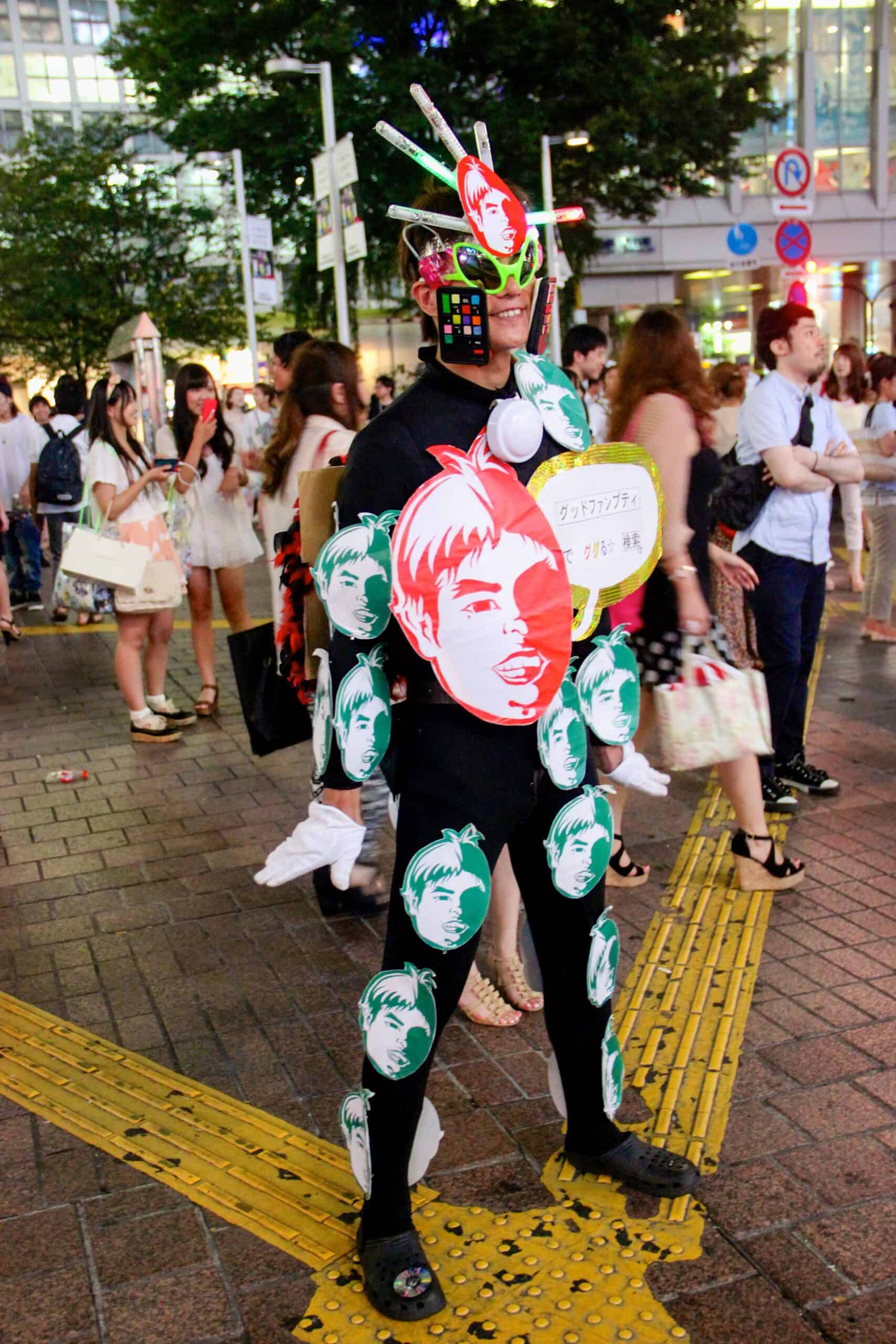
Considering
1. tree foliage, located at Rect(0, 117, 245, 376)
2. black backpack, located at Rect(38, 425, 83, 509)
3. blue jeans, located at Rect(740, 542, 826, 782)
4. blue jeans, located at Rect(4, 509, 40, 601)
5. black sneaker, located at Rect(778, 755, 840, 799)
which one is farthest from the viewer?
tree foliage, located at Rect(0, 117, 245, 376)

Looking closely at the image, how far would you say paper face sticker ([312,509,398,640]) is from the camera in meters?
2.39

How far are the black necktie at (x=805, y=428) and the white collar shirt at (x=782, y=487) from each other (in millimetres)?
15

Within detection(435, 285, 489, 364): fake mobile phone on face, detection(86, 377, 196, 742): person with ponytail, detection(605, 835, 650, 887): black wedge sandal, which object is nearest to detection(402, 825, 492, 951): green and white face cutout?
detection(435, 285, 489, 364): fake mobile phone on face

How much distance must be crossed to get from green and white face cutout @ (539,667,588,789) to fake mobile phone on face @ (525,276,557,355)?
0.67 m

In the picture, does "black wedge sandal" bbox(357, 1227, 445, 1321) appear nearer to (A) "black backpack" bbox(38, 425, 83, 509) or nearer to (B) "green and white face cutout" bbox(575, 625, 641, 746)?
(B) "green and white face cutout" bbox(575, 625, 641, 746)

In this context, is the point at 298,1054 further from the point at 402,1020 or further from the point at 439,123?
the point at 439,123

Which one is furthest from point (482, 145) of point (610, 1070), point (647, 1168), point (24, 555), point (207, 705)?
point (24, 555)

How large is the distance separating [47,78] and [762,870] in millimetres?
67779

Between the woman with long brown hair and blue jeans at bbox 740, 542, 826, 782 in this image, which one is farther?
blue jeans at bbox 740, 542, 826, 782

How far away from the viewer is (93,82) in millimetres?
63219

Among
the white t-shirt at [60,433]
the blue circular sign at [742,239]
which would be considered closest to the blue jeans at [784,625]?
the white t-shirt at [60,433]

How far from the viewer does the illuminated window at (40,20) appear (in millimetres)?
A: 61828

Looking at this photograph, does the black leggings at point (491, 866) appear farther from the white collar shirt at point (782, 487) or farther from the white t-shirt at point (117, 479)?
the white t-shirt at point (117, 479)

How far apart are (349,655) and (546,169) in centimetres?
2116
